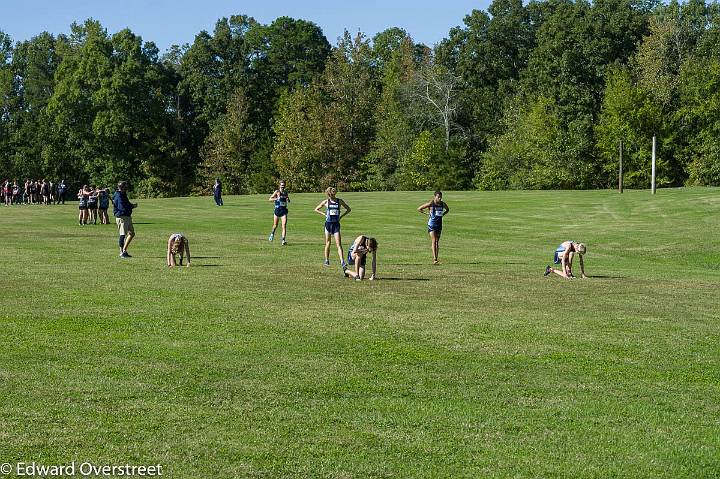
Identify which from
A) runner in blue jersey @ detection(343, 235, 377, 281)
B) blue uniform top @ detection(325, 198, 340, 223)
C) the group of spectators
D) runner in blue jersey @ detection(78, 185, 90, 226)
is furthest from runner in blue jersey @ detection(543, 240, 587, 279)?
the group of spectators

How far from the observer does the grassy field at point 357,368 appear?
8.51 m

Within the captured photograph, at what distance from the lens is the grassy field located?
27.9ft

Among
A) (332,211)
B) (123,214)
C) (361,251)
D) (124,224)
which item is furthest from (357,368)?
(123,214)

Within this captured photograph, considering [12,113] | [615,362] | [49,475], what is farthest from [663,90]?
[49,475]

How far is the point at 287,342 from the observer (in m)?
13.3

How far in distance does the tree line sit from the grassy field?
59838 mm

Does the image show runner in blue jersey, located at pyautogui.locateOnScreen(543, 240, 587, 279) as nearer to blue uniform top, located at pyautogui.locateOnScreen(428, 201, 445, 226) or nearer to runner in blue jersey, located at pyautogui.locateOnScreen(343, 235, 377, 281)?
blue uniform top, located at pyautogui.locateOnScreen(428, 201, 445, 226)

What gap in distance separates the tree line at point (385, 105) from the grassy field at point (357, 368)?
59838 millimetres

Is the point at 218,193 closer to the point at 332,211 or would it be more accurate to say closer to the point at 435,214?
the point at 435,214

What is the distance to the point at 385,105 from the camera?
313ft

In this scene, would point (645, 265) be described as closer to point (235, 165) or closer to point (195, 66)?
point (235, 165)

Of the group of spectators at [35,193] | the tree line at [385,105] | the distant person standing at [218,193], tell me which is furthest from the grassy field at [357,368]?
the tree line at [385,105]

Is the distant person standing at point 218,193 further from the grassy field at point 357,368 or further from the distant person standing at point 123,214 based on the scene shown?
the grassy field at point 357,368

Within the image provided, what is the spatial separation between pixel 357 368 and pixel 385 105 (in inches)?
3347
